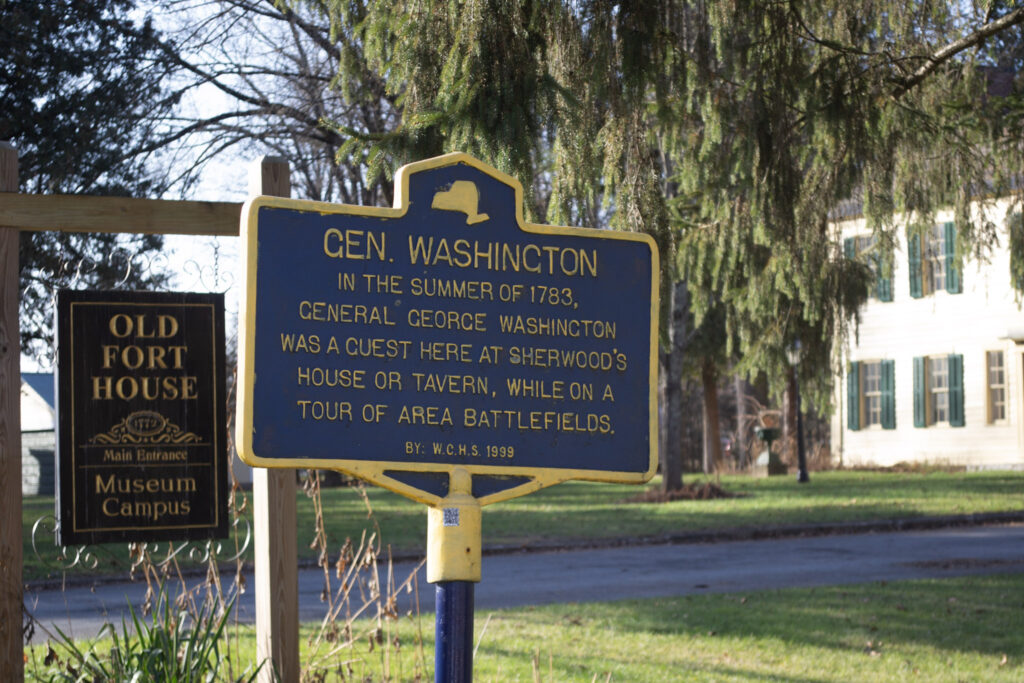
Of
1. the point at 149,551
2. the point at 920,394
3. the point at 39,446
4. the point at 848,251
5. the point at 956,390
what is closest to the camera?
the point at 149,551

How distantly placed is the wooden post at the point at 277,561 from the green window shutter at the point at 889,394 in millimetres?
27334

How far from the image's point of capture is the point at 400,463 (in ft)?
12.4

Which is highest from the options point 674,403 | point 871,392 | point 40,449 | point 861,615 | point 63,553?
point 871,392

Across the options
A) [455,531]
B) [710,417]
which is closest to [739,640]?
[455,531]

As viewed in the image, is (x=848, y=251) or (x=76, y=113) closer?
(x=76, y=113)

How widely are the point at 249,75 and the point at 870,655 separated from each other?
→ 13.4m

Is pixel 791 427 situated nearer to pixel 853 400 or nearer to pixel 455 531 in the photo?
pixel 853 400

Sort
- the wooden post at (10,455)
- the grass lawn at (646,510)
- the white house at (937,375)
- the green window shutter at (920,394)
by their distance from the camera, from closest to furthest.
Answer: the wooden post at (10,455), the grass lawn at (646,510), the white house at (937,375), the green window shutter at (920,394)

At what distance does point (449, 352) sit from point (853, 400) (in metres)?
29.4

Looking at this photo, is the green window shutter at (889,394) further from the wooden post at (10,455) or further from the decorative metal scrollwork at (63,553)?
the wooden post at (10,455)

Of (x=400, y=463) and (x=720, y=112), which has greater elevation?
(x=720, y=112)

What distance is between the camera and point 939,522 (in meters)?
17.2

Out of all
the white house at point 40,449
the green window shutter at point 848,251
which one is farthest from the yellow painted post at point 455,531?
the white house at point 40,449

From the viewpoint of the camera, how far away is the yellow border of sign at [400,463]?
3.63m
